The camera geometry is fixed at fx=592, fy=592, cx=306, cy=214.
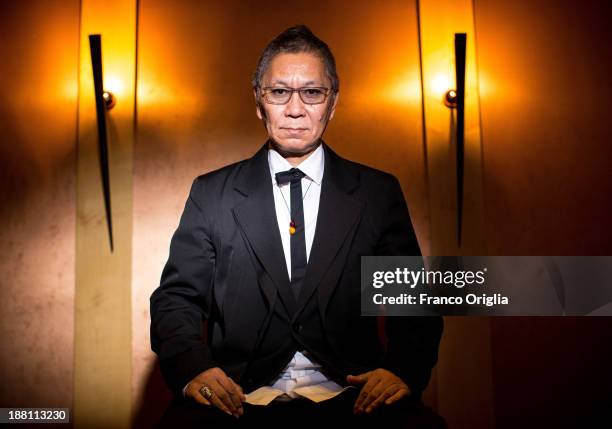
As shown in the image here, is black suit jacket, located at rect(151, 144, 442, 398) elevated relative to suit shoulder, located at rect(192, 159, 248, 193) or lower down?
lower down

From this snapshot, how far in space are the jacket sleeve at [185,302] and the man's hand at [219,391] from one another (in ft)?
0.07

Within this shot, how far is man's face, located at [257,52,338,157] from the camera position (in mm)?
1639

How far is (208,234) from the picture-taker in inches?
66.1

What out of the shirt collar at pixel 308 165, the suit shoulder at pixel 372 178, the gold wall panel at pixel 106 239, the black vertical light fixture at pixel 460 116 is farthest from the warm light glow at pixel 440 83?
the gold wall panel at pixel 106 239

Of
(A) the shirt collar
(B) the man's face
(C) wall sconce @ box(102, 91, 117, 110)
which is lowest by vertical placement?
(A) the shirt collar

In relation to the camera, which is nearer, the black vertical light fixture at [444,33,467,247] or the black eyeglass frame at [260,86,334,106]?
the black eyeglass frame at [260,86,334,106]

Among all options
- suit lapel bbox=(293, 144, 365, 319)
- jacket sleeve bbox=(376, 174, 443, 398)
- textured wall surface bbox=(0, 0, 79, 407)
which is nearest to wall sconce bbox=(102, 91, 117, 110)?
textured wall surface bbox=(0, 0, 79, 407)

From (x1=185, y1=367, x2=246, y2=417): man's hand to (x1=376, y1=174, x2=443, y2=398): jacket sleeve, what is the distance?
0.40m

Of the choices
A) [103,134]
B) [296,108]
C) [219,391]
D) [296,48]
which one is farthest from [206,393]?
[103,134]

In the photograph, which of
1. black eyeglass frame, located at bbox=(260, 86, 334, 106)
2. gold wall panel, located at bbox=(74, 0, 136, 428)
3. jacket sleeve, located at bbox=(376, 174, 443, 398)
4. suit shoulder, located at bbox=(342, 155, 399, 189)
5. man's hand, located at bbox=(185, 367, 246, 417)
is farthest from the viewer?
gold wall panel, located at bbox=(74, 0, 136, 428)

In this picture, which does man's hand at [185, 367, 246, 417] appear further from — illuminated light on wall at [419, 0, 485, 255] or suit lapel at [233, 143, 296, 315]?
illuminated light on wall at [419, 0, 485, 255]

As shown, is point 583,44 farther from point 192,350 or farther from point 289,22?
point 192,350

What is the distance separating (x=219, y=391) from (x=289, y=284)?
33cm

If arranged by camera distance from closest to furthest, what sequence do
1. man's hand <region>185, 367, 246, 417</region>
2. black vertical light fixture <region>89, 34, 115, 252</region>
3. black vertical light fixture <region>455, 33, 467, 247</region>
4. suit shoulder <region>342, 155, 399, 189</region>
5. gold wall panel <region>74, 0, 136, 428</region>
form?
man's hand <region>185, 367, 246, 417</region>, suit shoulder <region>342, 155, 399, 189</region>, black vertical light fixture <region>455, 33, 467, 247</region>, black vertical light fixture <region>89, 34, 115, 252</region>, gold wall panel <region>74, 0, 136, 428</region>
